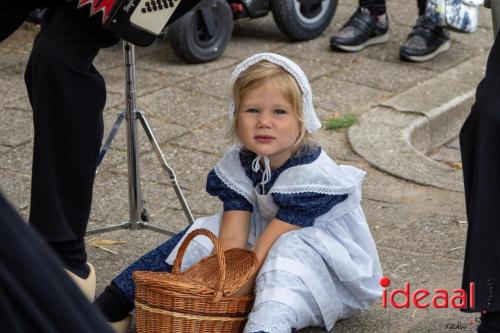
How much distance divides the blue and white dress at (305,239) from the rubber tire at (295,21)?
3.05 meters

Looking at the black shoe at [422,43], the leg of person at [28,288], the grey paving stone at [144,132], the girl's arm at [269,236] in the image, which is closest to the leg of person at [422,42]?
the black shoe at [422,43]

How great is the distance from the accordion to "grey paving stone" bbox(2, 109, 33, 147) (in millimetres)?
1847

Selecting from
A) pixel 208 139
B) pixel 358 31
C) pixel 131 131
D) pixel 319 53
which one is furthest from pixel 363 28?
pixel 131 131

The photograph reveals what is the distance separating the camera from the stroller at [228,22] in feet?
20.2

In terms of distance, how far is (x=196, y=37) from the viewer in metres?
6.24

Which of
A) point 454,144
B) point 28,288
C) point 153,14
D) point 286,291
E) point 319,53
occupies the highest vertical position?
point 28,288

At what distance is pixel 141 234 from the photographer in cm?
422

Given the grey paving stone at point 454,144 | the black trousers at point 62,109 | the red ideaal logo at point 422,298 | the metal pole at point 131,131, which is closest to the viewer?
the black trousers at point 62,109

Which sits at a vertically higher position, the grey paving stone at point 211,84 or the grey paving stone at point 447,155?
the grey paving stone at point 211,84

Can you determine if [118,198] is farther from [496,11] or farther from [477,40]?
[477,40]

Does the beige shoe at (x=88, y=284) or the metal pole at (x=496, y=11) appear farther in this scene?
the beige shoe at (x=88, y=284)

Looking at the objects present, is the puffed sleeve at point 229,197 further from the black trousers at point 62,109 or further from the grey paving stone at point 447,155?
the grey paving stone at point 447,155

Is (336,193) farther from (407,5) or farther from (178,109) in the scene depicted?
(407,5)

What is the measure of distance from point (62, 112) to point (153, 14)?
0.39 meters
